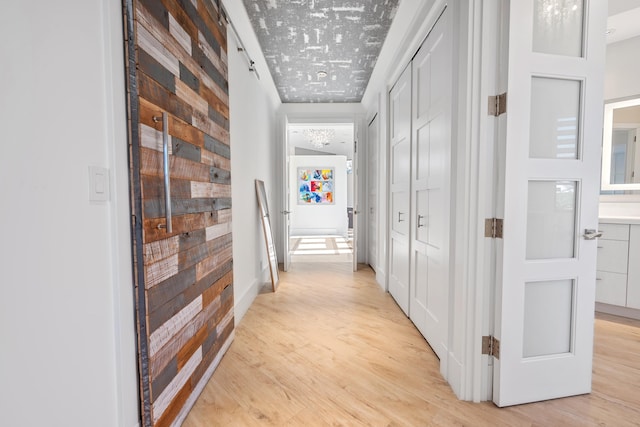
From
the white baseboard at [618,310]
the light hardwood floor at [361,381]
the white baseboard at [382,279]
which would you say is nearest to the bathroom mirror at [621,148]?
the white baseboard at [618,310]

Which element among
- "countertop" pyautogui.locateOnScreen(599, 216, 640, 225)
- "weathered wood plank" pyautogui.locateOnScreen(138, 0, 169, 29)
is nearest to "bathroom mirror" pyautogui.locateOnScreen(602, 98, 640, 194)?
"countertop" pyautogui.locateOnScreen(599, 216, 640, 225)

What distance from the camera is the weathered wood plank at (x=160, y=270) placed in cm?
115

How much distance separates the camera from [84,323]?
93 centimetres

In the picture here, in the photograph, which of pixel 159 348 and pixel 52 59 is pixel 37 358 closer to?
pixel 159 348

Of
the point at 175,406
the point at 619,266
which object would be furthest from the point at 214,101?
the point at 619,266

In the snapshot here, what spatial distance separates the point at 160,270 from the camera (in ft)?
4.08

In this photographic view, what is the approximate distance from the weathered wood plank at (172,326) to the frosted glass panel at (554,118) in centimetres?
203

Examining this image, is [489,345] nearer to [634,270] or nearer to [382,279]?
[382,279]

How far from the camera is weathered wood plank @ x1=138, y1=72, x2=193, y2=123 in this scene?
114cm

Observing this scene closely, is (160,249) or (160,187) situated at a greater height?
(160,187)

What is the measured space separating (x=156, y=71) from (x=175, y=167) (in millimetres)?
426

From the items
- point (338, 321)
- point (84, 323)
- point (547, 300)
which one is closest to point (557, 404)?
point (547, 300)

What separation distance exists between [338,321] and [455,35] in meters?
2.33

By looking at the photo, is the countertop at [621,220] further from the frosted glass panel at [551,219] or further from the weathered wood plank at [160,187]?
the weathered wood plank at [160,187]
